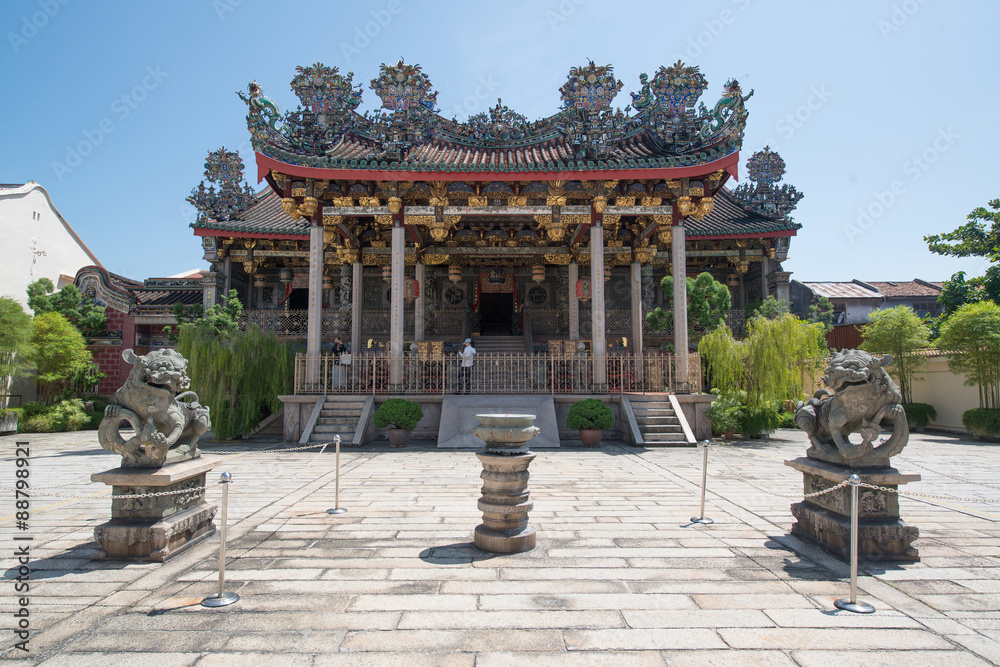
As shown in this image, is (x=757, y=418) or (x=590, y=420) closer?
(x=590, y=420)

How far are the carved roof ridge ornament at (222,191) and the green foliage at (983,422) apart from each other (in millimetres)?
22952

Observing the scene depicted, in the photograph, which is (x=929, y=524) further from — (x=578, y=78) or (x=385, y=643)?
(x=578, y=78)

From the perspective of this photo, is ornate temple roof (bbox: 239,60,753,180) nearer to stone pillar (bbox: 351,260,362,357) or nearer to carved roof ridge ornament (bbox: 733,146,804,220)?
stone pillar (bbox: 351,260,362,357)

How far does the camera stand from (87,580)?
3.64m

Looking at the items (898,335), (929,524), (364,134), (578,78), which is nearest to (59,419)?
(364,134)

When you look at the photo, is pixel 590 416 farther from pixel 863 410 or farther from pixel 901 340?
pixel 901 340

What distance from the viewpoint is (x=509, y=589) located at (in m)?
3.49

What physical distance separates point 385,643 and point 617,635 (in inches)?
A: 50.5

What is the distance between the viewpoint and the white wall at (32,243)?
18.8m

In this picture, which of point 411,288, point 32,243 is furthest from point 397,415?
point 32,243

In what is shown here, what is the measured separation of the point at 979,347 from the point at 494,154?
45.1ft

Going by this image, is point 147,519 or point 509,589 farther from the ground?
point 147,519

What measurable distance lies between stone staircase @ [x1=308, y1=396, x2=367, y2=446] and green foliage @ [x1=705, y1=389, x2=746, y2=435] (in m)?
8.07

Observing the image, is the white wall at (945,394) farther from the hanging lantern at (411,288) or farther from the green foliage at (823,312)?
the hanging lantern at (411,288)
